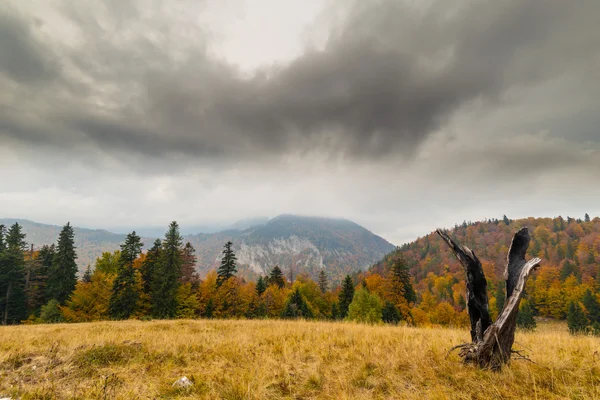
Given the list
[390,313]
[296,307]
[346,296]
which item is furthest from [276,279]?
[390,313]

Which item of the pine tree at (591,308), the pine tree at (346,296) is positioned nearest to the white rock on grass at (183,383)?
the pine tree at (346,296)

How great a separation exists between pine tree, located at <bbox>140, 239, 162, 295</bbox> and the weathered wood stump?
4314cm

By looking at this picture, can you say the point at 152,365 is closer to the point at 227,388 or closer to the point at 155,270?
the point at 227,388

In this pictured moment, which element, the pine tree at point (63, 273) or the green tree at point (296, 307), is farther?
the green tree at point (296, 307)

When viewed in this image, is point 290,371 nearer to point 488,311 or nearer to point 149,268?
point 488,311

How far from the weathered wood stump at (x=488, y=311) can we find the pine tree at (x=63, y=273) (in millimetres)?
53041

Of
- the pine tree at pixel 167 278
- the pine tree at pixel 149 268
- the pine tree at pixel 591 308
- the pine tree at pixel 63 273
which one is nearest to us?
the pine tree at pixel 167 278

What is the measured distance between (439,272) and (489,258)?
44944 mm

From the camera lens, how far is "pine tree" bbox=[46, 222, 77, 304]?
3928 centimetres

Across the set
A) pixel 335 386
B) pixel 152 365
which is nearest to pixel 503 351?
pixel 335 386

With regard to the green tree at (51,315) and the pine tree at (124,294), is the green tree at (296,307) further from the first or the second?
the green tree at (51,315)

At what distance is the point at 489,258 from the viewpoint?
6924 inches

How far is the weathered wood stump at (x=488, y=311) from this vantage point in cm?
462

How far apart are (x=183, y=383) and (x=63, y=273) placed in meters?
51.3
